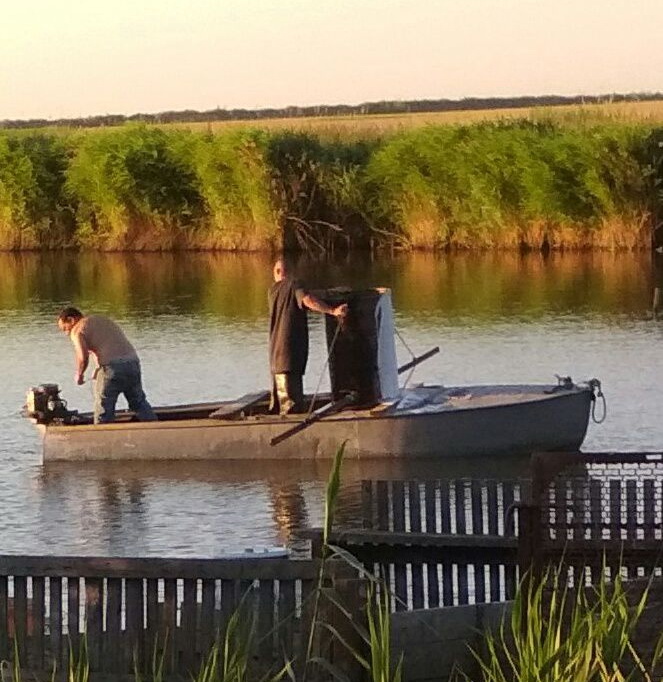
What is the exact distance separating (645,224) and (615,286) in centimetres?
945

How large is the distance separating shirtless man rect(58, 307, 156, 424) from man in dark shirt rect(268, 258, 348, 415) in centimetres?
130

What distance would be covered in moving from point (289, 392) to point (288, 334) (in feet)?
1.71

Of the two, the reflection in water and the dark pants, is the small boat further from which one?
the reflection in water

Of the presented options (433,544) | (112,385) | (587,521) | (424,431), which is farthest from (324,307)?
(587,521)

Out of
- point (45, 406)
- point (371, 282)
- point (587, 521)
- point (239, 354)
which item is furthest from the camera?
point (371, 282)

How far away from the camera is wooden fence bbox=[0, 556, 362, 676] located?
716 cm

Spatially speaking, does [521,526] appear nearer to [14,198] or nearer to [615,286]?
[615,286]

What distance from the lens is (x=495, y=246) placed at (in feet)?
145

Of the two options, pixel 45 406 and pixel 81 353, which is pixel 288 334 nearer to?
pixel 81 353

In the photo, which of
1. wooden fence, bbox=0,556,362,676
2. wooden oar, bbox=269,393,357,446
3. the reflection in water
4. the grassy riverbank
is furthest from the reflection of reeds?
wooden fence, bbox=0,556,362,676

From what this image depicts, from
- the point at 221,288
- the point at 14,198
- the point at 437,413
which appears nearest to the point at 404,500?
the point at 437,413

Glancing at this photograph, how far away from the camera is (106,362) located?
56.1ft

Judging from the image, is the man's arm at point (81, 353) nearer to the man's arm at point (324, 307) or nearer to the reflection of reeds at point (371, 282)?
the man's arm at point (324, 307)

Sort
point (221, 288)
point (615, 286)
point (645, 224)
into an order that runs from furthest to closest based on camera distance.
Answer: point (645, 224) < point (221, 288) < point (615, 286)
